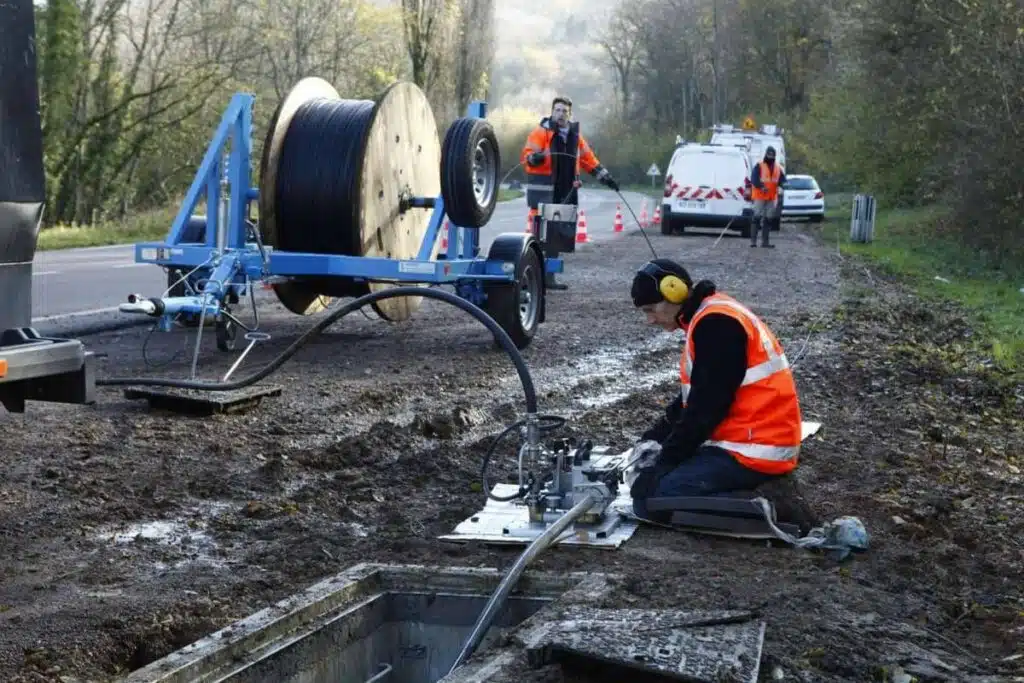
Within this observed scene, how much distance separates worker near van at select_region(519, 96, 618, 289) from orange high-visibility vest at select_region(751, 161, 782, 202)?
11.7 metres

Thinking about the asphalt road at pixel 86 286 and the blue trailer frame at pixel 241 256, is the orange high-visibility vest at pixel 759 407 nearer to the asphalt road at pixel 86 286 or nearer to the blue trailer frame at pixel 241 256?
the blue trailer frame at pixel 241 256

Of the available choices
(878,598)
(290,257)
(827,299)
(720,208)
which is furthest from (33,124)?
(720,208)

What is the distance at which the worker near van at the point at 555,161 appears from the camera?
15953mm

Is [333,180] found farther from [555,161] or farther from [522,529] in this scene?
[522,529]

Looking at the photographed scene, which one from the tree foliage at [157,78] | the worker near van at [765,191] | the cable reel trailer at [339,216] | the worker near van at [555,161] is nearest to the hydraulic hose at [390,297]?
the cable reel trailer at [339,216]

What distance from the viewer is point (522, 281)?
39.9 ft

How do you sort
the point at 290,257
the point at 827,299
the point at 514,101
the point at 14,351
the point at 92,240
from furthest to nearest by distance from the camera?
the point at 514,101
the point at 92,240
the point at 827,299
the point at 290,257
the point at 14,351

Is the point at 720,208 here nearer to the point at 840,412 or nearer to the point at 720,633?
the point at 840,412

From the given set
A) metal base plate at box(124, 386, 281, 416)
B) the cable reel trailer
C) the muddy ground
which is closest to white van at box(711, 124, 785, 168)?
the cable reel trailer

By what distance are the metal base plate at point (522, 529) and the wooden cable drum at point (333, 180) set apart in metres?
5.60

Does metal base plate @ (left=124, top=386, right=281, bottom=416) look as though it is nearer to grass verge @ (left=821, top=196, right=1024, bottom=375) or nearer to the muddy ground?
the muddy ground

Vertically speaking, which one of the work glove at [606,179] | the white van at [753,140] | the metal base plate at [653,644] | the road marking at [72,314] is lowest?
the road marking at [72,314]

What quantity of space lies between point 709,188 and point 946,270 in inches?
361

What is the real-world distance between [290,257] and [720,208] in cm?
2114
